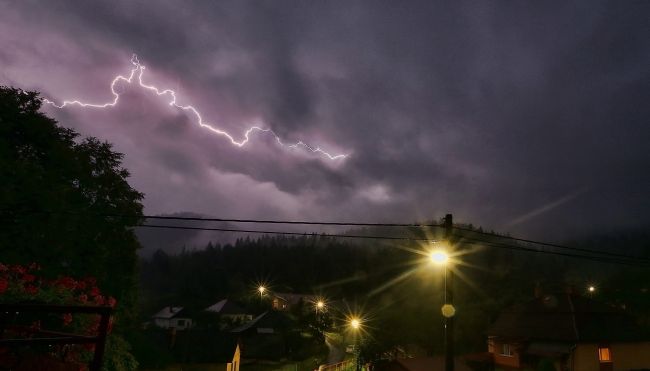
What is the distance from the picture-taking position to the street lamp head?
Result: 48.1ft

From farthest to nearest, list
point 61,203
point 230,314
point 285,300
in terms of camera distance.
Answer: point 285,300, point 230,314, point 61,203

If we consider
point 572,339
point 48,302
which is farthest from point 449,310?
point 572,339

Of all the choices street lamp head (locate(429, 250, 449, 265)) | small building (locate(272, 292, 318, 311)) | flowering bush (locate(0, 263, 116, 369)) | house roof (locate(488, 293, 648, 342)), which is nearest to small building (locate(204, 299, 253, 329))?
small building (locate(272, 292, 318, 311))

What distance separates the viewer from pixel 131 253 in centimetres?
2411

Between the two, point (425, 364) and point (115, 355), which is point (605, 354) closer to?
point (425, 364)

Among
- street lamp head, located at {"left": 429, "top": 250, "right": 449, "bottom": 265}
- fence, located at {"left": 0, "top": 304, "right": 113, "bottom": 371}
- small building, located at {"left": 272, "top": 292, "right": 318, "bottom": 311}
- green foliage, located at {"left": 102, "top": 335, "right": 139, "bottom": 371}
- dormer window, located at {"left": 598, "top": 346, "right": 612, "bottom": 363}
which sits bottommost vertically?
green foliage, located at {"left": 102, "top": 335, "right": 139, "bottom": 371}

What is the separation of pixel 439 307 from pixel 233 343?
23.7 metres

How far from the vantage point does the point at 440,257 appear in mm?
14828

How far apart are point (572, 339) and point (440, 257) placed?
27.3 metres

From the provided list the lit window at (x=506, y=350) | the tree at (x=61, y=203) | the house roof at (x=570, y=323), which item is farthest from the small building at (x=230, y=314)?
the tree at (x=61, y=203)

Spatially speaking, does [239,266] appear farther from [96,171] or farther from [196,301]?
[96,171]

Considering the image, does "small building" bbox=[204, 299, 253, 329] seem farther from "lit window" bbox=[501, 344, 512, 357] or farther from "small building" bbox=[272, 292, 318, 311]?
"lit window" bbox=[501, 344, 512, 357]

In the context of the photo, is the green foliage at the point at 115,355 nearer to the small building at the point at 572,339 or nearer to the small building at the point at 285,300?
the small building at the point at 572,339

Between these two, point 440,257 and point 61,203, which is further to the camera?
point 61,203
